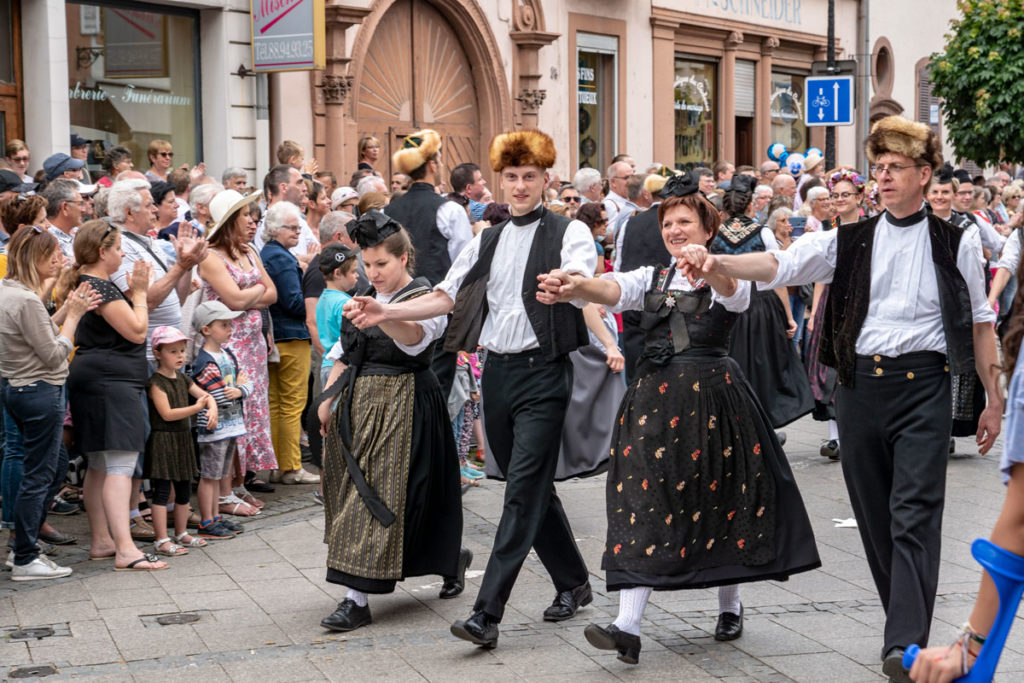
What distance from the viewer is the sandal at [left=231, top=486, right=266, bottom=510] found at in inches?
345

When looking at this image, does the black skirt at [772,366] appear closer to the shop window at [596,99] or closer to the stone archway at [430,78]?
the stone archway at [430,78]

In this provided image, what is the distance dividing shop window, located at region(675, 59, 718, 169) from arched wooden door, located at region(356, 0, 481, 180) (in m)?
5.42

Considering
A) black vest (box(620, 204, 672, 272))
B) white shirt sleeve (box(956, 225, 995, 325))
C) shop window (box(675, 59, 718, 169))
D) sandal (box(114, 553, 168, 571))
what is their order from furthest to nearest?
1. shop window (box(675, 59, 718, 169))
2. black vest (box(620, 204, 672, 272))
3. sandal (box(114, 553, 168, 571))
4. white shirt sleeve (box(956, 225, 995, 325))

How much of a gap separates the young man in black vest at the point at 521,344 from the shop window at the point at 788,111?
2139cm

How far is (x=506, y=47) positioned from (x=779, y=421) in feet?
36.0

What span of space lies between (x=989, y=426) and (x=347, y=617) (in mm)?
2692

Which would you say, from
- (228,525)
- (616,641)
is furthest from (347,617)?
(228,525)

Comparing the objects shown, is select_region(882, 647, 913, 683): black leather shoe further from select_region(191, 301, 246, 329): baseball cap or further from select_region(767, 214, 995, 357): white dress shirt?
select_region(191, 301, 246, 329): baseball cap

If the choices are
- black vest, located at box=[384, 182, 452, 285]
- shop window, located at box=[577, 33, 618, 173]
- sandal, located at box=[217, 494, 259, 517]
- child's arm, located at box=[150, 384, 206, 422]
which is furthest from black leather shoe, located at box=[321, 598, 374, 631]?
shop window, located at box=[577, 33, 618, 173]

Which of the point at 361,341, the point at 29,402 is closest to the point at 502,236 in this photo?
the point at 361,341

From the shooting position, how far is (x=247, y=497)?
8.84 m

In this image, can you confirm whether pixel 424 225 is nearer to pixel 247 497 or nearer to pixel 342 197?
pixel 247 497

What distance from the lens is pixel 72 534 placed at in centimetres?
811

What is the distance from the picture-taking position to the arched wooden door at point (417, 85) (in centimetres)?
1778
